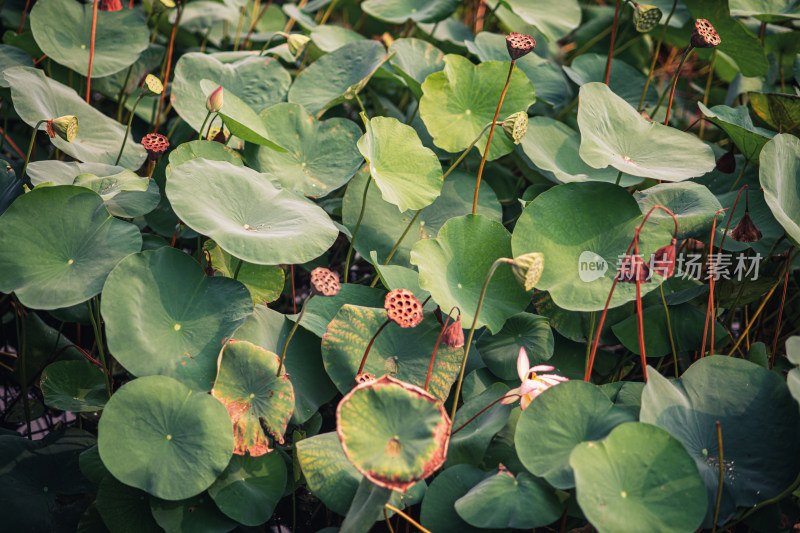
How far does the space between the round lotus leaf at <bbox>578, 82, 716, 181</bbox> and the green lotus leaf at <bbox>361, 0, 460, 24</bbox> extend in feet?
2.03

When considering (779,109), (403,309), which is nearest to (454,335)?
(403,309)

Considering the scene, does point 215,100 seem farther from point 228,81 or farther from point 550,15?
point 550,15

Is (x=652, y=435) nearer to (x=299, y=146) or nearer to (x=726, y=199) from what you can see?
(x=726, y=199)

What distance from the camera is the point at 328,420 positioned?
1.27 metres

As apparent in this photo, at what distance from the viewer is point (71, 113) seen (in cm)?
138

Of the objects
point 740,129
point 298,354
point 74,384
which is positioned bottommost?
point 74,384

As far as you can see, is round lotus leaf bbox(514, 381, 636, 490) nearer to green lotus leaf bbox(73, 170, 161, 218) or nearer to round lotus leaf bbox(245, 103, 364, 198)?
round lotus leaf bbox(245, 103, 364, 198)

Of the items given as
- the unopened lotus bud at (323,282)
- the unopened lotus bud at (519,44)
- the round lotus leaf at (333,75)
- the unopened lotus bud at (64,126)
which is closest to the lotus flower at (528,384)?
the unopened lotus bud at (323,282)

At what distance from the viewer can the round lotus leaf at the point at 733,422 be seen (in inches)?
35.3

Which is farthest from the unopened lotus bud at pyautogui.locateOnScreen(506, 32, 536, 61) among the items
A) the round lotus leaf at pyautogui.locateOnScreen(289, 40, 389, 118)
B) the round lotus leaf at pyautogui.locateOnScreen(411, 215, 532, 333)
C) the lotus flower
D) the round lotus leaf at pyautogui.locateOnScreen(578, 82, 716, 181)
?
the lotus flower

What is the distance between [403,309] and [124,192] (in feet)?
2.27

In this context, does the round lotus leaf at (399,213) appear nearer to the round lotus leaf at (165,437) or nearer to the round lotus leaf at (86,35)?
the round lotus leaf at (165,437)

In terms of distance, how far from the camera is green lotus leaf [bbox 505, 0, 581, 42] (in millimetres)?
1783

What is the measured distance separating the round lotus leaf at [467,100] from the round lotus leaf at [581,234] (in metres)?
0.29
